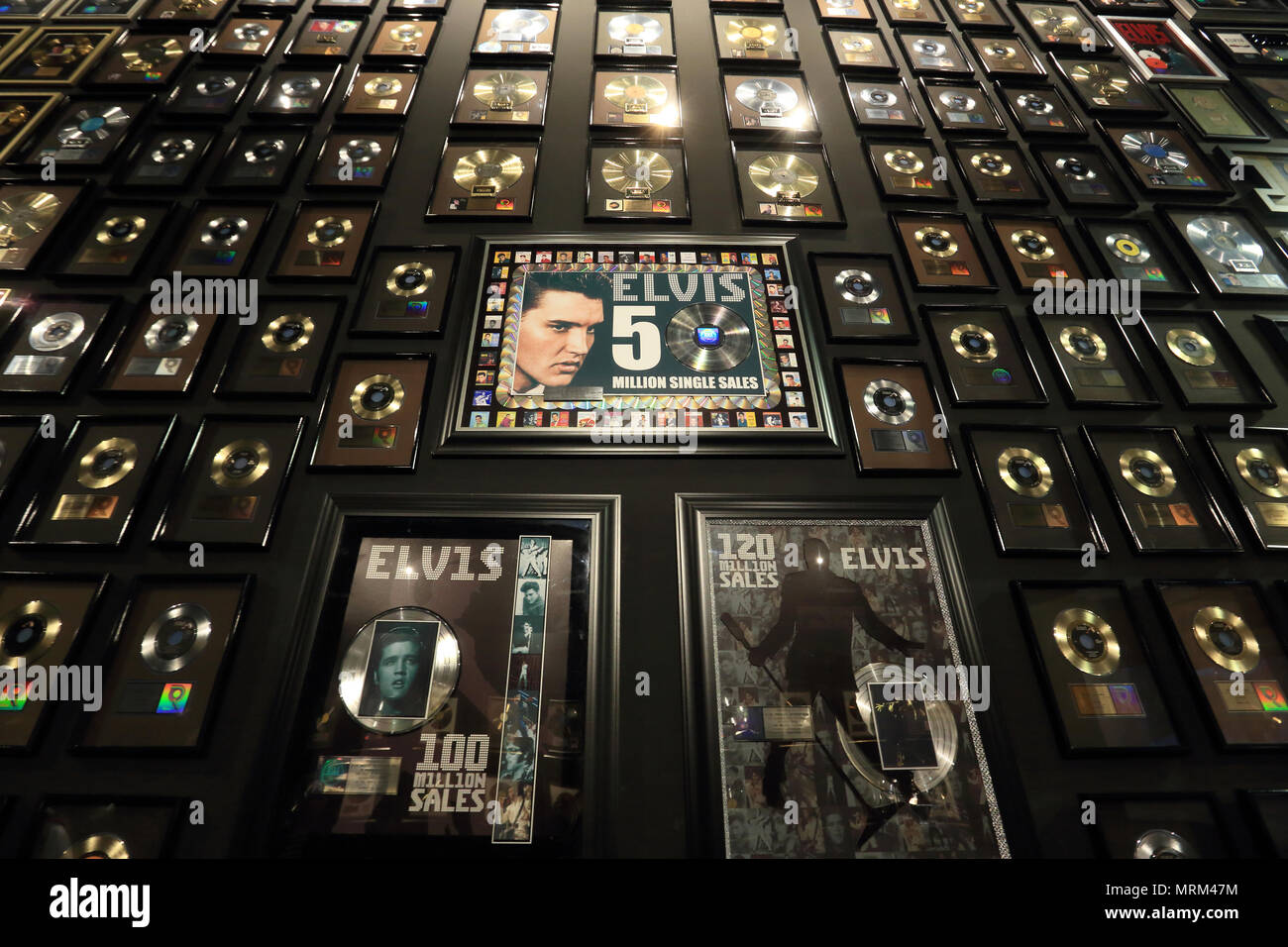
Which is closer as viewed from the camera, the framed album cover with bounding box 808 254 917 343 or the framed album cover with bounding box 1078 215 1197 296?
the framed album cover with bounding box 808 254 917 343

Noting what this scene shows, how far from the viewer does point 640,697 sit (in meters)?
2.63

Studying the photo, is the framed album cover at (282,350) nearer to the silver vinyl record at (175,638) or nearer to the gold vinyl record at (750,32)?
the silver vinyl record at (175,638)

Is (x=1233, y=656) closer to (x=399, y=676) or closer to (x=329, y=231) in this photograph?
(x=399, y=676)

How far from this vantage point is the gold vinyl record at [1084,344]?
3604mm

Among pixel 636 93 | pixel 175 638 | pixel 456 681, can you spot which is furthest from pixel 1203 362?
pixel 175 638

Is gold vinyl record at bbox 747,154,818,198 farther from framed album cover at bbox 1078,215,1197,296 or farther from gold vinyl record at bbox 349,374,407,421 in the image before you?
gold vinyl record at bbox 349,374,407,421

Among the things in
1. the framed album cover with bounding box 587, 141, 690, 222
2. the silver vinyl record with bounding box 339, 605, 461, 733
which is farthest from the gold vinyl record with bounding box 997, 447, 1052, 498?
the silver vinyl record with bounding box 339, 605, 461, 733

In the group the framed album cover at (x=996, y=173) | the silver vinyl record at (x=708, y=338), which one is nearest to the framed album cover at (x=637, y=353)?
the silver vinyl record at (x=708, y=338)

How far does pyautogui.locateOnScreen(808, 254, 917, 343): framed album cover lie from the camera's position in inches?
142

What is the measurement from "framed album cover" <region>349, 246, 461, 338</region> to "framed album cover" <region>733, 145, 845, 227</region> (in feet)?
5.89

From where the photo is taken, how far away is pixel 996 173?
4.38 meters

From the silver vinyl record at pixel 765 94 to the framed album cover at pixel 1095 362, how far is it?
2.29 m

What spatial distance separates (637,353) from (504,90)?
8.40 ft

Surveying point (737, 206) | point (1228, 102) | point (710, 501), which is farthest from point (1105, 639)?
point (1228, 102)
